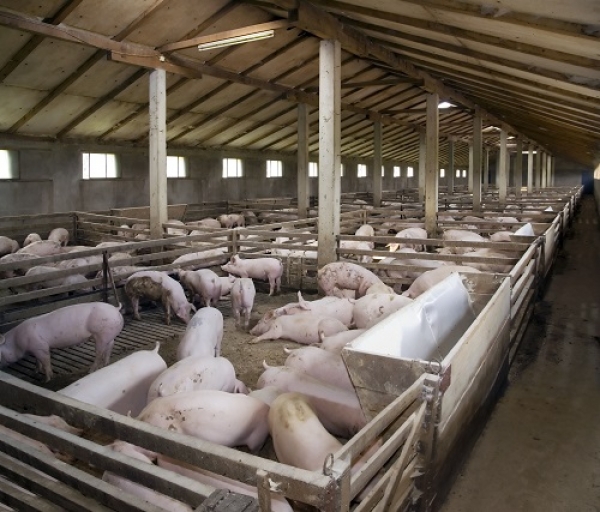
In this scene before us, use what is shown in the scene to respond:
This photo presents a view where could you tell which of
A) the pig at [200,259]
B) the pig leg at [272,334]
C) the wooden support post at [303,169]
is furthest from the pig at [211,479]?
the wooden support post at [303,169]

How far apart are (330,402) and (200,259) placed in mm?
5338

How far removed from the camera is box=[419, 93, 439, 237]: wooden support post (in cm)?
1200

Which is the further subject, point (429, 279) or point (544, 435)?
point (429, 279)

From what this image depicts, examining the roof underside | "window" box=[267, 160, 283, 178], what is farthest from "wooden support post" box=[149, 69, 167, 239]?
"window" box=[267, 160, 283, 178]

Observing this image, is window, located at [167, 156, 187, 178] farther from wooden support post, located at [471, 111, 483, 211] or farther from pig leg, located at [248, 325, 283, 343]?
pig leg, located at [248, 325, 283, 343]

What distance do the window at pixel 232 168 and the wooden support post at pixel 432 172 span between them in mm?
9221

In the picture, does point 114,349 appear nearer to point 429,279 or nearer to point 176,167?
point 429,279

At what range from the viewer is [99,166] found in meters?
15.6

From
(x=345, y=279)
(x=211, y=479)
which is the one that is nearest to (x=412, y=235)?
(x=345, y=279)

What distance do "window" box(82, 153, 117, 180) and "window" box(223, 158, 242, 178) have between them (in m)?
4.74

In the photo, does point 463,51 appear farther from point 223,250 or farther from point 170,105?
point 170,105

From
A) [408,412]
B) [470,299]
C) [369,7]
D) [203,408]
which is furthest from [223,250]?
[408,412]

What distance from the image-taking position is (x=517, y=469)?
356 centimetres

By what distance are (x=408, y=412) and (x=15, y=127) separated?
12.5 metres
